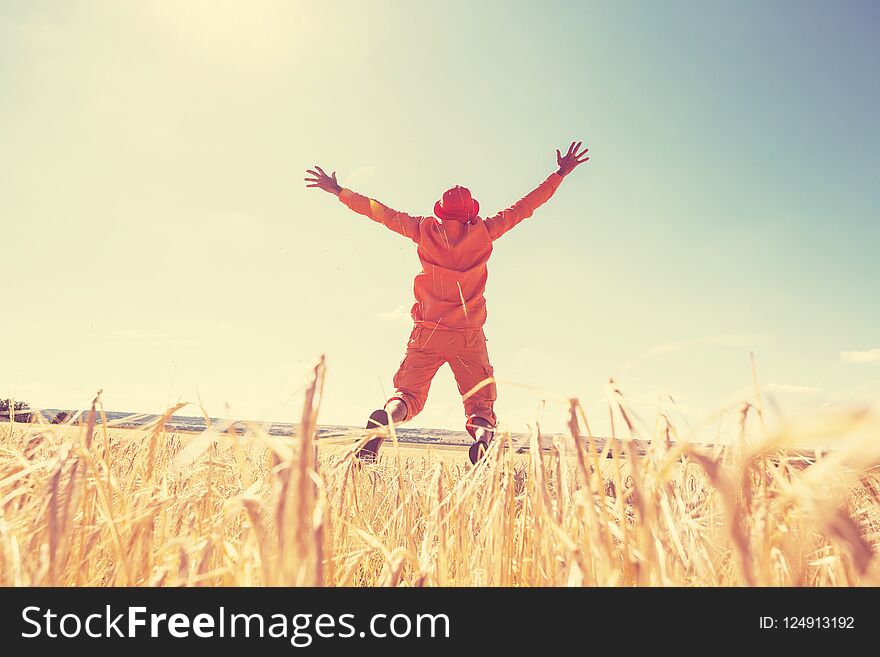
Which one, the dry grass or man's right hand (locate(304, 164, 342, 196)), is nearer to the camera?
the dry grass

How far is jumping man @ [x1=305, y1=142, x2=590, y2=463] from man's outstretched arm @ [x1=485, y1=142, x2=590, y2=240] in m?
0.01

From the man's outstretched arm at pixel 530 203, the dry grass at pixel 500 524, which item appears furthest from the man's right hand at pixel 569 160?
the dry grass at pixel 500 524

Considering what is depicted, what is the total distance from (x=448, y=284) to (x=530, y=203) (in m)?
1.28

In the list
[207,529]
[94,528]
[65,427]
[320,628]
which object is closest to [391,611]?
[320,628]

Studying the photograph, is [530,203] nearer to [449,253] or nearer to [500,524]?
[449,253]

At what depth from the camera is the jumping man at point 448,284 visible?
508 centimetres

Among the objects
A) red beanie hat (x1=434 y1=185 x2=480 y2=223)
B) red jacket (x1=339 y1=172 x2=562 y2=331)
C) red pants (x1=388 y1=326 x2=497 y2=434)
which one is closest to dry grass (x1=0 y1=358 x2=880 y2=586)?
red pants (x1=388 y1=326 x2=497 y2=434)

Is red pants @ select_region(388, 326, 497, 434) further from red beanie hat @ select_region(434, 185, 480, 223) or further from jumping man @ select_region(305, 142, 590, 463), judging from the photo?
red beanie hat @ select_region(434, 185, 480, 223)

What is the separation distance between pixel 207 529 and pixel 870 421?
1.72 metres

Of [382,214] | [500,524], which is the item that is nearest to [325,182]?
[382,214]

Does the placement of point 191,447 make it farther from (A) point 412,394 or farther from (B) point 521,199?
(B) point 521,199

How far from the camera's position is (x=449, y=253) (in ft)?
16.7

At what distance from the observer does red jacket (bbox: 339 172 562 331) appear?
509 cm

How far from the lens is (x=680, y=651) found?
0.83 m
